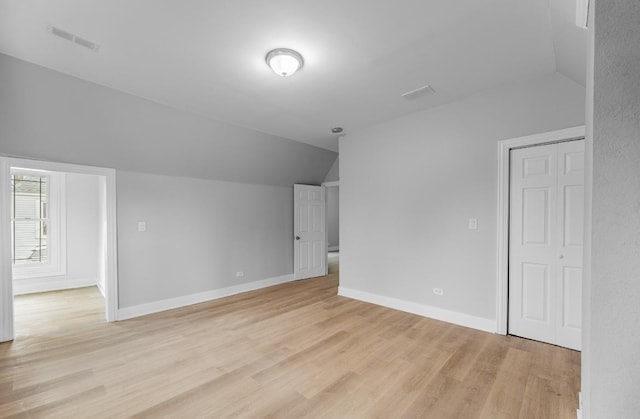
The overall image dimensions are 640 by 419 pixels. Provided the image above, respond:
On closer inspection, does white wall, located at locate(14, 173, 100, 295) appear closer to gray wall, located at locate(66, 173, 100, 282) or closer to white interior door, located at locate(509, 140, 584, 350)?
gray wall, located at locate(66, 173, 100, 282)

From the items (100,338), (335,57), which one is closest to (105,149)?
(100,338)

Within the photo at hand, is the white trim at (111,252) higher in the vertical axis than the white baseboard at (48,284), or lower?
higher

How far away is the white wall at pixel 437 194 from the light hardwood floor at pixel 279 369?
0.53 metres

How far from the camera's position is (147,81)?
2701mm

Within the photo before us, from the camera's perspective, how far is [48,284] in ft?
16.0

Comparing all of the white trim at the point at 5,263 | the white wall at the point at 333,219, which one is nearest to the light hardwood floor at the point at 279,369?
the white trim at the point at 5,263

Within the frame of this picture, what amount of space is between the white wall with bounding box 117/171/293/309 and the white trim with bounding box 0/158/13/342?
0.96 m

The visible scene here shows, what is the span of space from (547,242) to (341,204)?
104 inches

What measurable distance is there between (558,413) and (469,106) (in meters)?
2.92

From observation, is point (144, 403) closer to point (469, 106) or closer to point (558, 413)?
point (558, 413)

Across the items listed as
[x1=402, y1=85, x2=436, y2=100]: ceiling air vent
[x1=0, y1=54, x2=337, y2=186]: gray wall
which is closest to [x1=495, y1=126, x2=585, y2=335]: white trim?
[x1=402, y1=85, x2=436, y2=100]: ceiling air vent

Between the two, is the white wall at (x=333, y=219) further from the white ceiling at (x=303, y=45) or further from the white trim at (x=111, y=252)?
the white trim at (x=111, y=252)

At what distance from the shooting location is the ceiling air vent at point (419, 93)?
2935 mm

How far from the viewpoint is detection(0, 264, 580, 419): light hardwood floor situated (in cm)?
187
